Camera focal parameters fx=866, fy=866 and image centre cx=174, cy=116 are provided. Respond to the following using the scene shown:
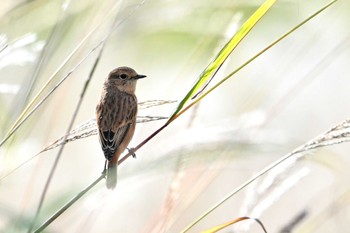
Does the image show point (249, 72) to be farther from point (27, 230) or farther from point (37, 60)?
point (27, 230)

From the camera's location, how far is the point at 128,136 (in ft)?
8.61

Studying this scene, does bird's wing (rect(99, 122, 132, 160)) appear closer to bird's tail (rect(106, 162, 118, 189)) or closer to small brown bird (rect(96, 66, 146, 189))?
small brown bird (rect(96, 66, 146, 189))

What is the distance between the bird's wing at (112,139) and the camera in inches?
98.4

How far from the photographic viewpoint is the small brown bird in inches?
99.5

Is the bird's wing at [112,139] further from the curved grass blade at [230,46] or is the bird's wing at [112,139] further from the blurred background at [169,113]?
the curved grass blade at [230,46]

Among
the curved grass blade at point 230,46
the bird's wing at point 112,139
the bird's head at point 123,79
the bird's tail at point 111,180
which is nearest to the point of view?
the curved grass blade at point 230,46

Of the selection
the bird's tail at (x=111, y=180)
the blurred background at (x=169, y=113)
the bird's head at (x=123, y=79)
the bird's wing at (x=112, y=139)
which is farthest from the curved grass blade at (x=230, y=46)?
the bird's head at (x=123, y=79)

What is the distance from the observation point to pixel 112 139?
2574mm

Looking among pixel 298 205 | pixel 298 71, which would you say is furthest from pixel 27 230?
pixel 298 71

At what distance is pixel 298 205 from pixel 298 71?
0.82 meters

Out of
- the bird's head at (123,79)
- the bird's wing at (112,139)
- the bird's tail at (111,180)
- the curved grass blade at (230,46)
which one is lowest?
the bird's tail at (111,180)

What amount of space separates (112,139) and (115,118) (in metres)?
0.15

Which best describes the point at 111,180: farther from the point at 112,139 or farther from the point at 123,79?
the point at 123,79

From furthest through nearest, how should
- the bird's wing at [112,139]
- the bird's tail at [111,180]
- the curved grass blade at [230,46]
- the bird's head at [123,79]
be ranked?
the bird's head at [123,79] → the bird's wing at [112,139] → the bird's tail at [111,180] → the curved grass blade at [230,46]
